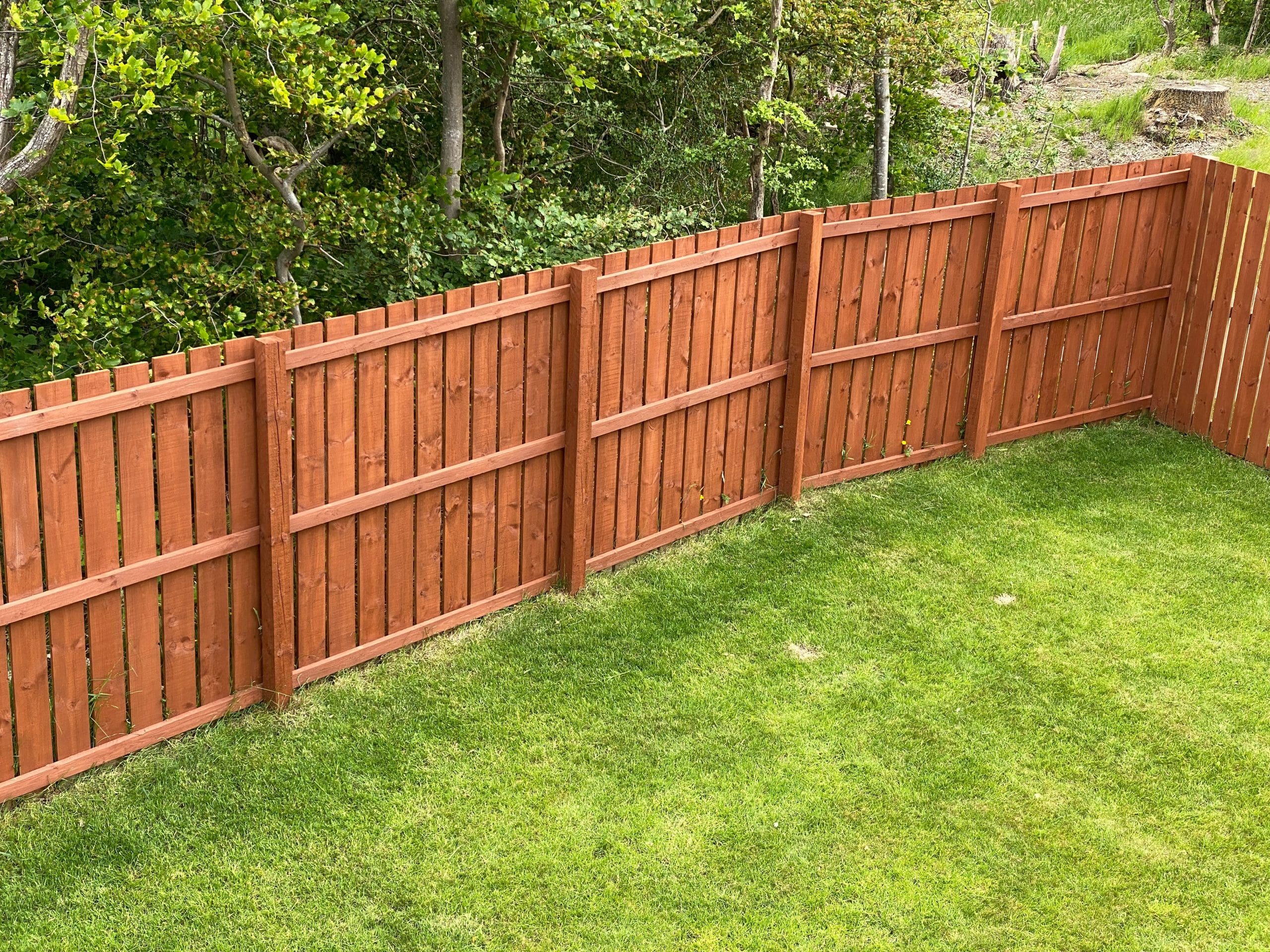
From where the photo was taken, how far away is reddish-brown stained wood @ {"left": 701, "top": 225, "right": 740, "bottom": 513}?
7.10 m

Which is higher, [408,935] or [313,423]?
[313,423]

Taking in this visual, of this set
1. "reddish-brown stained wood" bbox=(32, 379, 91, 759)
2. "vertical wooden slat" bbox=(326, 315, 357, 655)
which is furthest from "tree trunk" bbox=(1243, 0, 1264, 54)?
"reddish-brown stained wood" bbox=(32, 379, 91, 759)

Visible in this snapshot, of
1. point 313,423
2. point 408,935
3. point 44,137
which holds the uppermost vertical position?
point 44,137

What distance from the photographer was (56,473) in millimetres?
5008

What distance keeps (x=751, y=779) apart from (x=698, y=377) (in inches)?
89.1

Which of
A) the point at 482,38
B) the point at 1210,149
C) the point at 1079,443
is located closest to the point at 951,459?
the point at 1079,443

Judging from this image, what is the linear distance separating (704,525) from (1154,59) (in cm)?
1147

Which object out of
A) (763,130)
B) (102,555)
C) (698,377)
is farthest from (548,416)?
(763,130)

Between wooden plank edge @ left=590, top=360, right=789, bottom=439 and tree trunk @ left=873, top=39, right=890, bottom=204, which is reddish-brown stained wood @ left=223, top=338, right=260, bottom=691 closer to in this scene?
wooden plank edge @ left=590, top=360, right=789, bottom=439

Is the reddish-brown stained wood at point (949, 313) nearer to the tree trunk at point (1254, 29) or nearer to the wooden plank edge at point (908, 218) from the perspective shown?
the wooden plank edge at point (908, 218)

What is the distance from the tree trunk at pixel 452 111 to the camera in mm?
8312

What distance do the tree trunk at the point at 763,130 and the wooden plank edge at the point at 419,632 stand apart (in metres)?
4.36

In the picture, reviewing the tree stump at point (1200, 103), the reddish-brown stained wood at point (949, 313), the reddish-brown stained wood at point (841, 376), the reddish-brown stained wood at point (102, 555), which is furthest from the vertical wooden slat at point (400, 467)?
the tree stump at point (1200, 103)

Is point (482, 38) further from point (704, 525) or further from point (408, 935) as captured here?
point (408, 935)
